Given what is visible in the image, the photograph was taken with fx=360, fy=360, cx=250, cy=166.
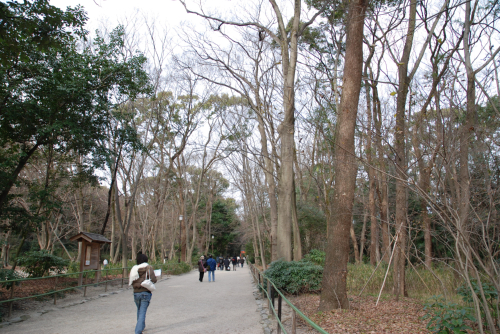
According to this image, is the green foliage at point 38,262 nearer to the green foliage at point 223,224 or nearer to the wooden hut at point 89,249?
the wooden hut at point 89,249

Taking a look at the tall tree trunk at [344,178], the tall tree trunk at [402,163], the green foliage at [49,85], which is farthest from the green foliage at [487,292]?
the green foliage at [49,85]

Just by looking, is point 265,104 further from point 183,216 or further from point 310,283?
point 183,216

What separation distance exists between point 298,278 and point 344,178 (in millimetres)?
3838

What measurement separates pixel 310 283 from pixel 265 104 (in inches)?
345

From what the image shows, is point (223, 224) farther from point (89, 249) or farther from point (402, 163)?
point (402, 163)

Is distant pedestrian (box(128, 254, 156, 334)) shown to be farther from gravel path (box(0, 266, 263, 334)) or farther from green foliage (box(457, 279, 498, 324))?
green foliage (box(457, 279, 498, 324))

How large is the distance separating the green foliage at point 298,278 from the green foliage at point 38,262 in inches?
279

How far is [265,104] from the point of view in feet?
53.5

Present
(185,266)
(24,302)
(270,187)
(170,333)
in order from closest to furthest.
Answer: (170,333) → (24,302) → (270,187) → (185,266)

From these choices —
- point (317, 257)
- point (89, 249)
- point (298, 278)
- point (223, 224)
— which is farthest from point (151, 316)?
point (223, 224)

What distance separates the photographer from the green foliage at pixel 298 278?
10.1 m

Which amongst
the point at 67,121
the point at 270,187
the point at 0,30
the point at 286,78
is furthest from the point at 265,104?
the point at 0,30

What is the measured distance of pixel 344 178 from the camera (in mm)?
7695

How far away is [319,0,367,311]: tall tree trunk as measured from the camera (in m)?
7.33
